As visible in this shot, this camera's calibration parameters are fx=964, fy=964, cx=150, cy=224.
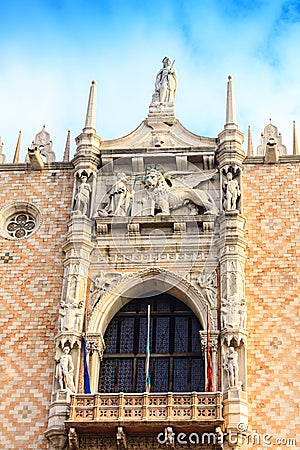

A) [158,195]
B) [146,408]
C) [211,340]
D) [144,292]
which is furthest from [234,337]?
[158,195]

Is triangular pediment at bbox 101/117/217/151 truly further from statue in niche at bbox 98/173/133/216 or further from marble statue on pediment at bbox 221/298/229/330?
marble statue on pediment at bbox 221/298/229/330

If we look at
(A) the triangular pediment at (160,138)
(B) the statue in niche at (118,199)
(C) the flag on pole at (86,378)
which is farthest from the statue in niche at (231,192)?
(C) the flag on pole at (86,378)

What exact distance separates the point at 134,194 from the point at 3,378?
5367 millimetres

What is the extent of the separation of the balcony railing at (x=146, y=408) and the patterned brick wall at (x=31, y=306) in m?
1.18

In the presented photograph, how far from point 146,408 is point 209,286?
3.43m

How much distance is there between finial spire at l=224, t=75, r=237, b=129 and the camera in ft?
76.7

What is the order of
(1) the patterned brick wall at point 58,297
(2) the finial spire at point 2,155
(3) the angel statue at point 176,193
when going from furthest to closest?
1. (2) the finial spire at point 2,155
2. (3) the angel statue at point 176,193
3. (1) the patterned brick wall at point 58,297

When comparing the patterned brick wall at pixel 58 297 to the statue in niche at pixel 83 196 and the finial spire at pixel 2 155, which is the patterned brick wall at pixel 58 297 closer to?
the statue in niche at pixel 83 196

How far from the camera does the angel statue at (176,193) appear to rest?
22391mm

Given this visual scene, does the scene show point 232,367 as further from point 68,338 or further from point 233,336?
point 68,338

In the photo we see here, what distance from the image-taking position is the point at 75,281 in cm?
2128

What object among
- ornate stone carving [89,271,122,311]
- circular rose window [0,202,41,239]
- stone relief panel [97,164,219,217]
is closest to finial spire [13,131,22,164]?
circular rose window [0,202,41,239]

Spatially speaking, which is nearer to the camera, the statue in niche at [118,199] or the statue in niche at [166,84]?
the statue in niche at [118,199]

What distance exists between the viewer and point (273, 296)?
21156mm
